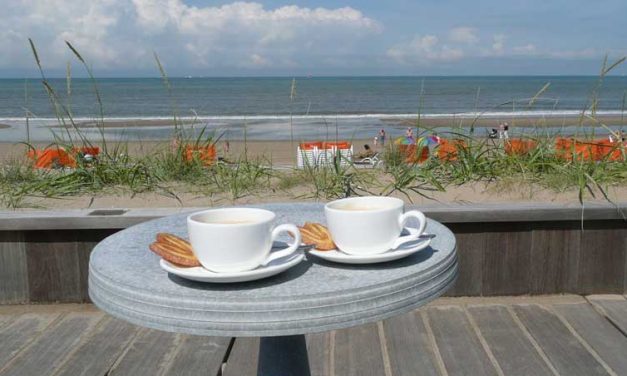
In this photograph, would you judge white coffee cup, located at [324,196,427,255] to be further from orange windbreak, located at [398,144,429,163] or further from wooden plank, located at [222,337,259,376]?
orange windbreak, located at [398,144,429,163]

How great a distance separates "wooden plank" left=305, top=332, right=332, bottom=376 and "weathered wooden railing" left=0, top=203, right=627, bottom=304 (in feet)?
2.59

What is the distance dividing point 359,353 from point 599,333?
3.31 feet

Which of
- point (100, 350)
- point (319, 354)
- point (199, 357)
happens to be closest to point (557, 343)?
point (319, 354)

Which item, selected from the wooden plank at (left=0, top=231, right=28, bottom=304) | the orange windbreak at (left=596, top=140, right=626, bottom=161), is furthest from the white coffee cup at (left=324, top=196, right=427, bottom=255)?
the orange windbreak at (left=596, top=140, right=626, bottom=161)

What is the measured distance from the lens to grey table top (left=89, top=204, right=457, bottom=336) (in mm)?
1134

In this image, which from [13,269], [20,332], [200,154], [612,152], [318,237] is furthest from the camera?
[200,154]

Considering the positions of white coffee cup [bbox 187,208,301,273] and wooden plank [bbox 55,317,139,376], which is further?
wooden plank [bbox 55,317,139,376]

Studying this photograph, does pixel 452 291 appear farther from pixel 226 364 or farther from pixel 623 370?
pixel 226 364

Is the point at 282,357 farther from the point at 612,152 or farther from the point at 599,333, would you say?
the point at 612,152

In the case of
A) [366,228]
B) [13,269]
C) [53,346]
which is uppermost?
[366,228]

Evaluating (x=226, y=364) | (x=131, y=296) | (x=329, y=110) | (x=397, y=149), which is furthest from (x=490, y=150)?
(x=329, y=110)

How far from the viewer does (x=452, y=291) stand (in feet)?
10.5

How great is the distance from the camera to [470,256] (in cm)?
317

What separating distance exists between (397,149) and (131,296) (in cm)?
306
